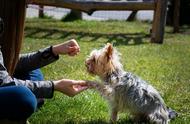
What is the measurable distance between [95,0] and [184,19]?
6.46 m

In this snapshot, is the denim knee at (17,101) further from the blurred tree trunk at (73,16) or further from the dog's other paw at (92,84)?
the blurred tree trunk at (73,16)

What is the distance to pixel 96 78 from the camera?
18.5 ft

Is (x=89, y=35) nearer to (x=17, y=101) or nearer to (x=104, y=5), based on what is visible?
(x=104, y=5)

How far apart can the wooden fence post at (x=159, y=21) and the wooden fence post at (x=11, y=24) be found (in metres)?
9.30

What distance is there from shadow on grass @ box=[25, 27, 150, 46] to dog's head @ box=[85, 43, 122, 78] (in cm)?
706

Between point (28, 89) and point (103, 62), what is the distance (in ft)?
5.47

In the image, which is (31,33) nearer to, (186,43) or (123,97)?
(186,43)

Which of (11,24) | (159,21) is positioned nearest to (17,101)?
(11,24)

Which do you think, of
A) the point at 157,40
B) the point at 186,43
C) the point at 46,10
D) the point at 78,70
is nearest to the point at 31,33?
the point at 157,40

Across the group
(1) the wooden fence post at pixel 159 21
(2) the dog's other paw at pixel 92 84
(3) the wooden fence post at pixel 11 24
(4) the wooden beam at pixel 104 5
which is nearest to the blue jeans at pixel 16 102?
(3) the wooden fence post at pixel 11 24

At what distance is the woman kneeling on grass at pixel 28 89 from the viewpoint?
363 cm

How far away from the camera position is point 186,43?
13.8 metres

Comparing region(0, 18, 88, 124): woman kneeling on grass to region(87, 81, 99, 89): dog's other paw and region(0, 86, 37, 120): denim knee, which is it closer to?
region(0, 86, 37, 120): denim knee

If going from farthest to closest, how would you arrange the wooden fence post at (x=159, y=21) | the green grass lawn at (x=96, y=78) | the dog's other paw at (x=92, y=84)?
the wooden fence post at (x=159, y=21) < the green grass lawn at (x=96, y=78) < the dog's other paw at (x=92, y=84)
